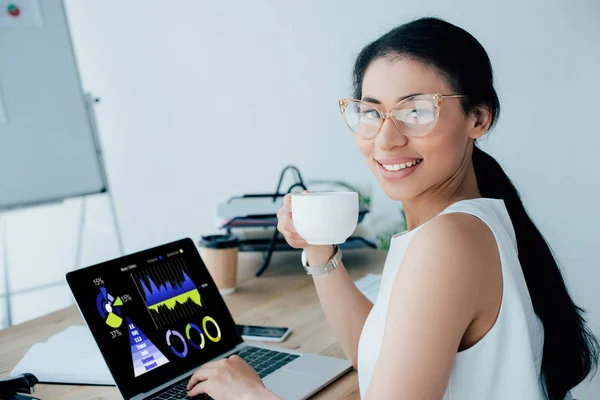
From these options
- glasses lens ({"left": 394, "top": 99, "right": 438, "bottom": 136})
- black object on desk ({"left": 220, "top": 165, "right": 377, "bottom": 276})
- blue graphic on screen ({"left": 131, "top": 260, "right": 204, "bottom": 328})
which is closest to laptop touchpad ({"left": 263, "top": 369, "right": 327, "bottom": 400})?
blue graphic on screen ({"left": 131, "top": 260, "right": 204, "bottom": 328})

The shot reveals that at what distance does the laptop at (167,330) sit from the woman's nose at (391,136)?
15.7 inches

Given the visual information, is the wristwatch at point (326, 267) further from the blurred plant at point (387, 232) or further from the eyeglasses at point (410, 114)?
the blurred plant at point (387, 232)

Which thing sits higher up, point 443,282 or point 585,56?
point 585,56

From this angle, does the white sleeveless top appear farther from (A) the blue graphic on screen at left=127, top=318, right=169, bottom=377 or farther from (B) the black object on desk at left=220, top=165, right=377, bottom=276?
(B) the black object on desk at left=220, top=165, right=377, bottom=276

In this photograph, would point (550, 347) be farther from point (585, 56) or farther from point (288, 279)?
point (585, 56)

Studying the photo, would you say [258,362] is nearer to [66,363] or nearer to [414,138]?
[66,363]

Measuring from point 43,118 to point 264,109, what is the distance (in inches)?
35.2

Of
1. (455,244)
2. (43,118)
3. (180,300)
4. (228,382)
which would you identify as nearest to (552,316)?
(455,244)

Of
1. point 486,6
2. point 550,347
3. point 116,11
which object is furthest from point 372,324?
point 116,11

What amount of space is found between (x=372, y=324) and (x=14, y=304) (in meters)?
3.02

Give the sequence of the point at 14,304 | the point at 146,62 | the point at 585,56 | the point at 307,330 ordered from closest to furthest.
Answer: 1. the point at 307,330
2. the point at 585,56
3. the point at 146,62
4. the point at 14,304

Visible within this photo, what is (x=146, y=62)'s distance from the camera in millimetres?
2957

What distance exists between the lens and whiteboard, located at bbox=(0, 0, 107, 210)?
2189 millimetres

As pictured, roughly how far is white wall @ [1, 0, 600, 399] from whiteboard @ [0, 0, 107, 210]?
0.57m
